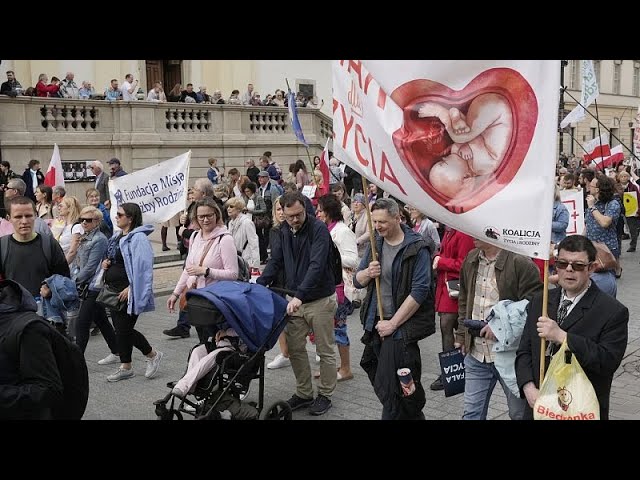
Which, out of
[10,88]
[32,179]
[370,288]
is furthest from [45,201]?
[10,88]

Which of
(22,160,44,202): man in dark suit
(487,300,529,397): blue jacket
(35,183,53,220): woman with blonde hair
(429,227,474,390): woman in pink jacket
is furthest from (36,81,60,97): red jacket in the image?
(487,300,529,397): blue jacket

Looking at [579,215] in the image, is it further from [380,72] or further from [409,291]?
[380,72]

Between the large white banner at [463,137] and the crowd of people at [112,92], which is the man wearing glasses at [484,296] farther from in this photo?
the crowd of people at [112,92]

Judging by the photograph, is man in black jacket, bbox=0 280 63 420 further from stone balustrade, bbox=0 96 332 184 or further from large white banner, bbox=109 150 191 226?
stone balustrade, bbox=0 96 332 184

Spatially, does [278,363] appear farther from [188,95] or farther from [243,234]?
[188,95]

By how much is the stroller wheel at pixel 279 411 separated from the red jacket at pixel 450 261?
1.81m

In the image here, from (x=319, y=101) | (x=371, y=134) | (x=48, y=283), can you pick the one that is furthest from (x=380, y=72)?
(x=319, y=101)

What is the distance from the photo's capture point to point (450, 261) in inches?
246

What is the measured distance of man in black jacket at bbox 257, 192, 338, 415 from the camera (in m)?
5.78

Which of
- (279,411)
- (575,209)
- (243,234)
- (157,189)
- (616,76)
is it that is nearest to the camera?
(279,411)

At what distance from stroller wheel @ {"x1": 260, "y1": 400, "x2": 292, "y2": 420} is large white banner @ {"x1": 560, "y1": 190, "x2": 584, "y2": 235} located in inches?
206

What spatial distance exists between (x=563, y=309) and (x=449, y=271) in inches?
102

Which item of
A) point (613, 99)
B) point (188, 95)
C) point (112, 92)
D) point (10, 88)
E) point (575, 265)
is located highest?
point (613, 99)
